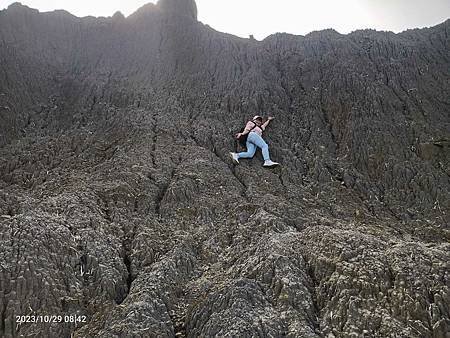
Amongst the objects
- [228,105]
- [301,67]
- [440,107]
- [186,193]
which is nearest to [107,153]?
[186,193]

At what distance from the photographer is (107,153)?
40.2 ft

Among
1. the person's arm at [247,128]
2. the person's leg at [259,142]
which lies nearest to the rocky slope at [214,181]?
the person's arm at [247,128]

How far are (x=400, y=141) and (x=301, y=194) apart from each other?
148 inches

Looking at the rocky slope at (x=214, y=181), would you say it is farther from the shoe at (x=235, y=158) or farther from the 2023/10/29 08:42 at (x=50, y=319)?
the shoe at (x=235, y=158)

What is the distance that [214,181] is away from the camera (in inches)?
442

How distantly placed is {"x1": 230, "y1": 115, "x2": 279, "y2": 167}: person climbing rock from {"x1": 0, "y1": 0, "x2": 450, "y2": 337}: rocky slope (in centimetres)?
25

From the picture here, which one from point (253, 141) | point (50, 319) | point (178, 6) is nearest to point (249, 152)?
point (253, 141)

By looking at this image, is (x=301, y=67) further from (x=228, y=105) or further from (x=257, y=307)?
(x=257, y=307)

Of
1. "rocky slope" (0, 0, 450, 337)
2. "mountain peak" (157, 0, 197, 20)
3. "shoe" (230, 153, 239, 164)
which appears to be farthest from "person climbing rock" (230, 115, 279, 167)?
"mountain peak" (157, 0, 197, 20)

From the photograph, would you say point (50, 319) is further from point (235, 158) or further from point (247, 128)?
point (247, 128)

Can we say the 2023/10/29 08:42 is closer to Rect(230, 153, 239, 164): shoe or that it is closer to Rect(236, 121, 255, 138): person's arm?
Rect(230, 153, 239, 164): shoe

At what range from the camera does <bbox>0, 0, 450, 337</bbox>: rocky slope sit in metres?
7.05

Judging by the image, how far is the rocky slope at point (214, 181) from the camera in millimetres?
7051

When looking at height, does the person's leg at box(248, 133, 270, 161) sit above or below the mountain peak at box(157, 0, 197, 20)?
below
